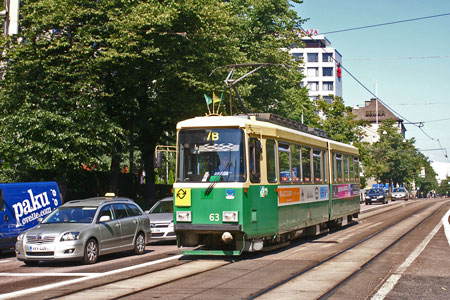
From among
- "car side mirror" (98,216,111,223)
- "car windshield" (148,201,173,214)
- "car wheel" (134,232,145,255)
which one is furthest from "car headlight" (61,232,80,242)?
"car windshield" (148,201,173,214)

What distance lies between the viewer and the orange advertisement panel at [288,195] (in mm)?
15348

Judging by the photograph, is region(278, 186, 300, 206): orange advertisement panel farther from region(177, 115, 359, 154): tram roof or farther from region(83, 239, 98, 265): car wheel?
region(83, 239, 98, 265): car wheel

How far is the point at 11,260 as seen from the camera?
53.6 ft

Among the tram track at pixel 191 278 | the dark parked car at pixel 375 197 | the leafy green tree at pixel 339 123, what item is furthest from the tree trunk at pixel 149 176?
the leafy green tree at pixel 339 123

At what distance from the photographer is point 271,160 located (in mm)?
14992

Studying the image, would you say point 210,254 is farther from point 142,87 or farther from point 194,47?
point 142,87

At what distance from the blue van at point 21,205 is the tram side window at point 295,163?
7973mm

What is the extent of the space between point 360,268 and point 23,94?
1784 centimetres

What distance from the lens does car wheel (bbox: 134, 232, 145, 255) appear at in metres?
16.3

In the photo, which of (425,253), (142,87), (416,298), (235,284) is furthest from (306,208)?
(142,87)

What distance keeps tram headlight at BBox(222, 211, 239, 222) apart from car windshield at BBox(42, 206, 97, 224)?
11.3ft

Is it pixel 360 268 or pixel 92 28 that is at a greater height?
pixel 92 28

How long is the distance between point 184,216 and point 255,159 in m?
2.07

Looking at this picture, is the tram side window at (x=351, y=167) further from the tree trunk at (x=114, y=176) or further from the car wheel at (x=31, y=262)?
the car wheel at (x=31, y=262)
